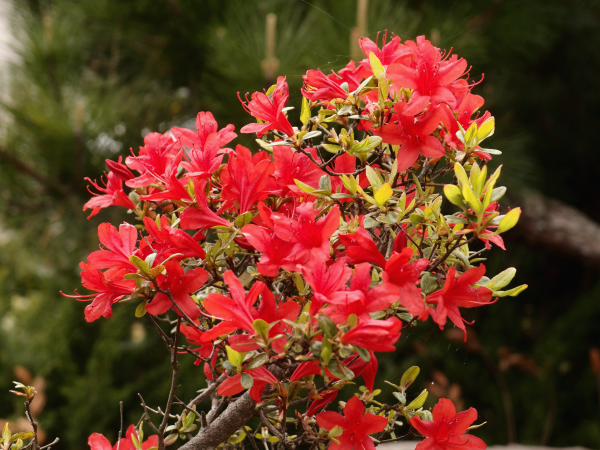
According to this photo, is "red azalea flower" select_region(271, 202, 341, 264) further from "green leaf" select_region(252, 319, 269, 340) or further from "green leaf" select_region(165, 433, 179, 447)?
"green leaf" select_region(165, 433, 179, 447)

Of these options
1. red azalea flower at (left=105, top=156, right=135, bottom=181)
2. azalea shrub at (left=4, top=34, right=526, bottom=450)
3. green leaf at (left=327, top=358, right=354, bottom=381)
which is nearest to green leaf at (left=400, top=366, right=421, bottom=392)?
azalea shrub at (left=4, top=34, right=526, bottom=450)

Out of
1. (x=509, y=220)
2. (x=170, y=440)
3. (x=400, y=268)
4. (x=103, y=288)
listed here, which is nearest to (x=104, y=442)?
(x=170, y=440)

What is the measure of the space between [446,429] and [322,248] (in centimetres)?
26

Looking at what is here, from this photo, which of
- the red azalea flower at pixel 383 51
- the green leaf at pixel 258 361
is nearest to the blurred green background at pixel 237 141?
the red azalea flower at pixel 383 51

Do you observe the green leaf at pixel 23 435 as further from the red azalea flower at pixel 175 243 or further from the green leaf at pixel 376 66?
the green leaf at pixel 376 66

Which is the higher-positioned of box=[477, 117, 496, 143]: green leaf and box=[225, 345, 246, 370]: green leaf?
box=[477, 117, 496, 143]: green leaf

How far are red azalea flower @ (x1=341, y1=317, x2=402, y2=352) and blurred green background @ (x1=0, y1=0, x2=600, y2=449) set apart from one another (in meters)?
1.03

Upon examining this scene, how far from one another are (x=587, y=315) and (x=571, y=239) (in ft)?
1.12

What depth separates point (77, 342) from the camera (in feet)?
7.05

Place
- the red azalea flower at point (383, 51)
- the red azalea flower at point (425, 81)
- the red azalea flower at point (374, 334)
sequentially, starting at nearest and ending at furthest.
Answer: the red azalea flower at point (374, 334) < the red azalea flower at point (425, 81) < the red azalea flower at point (383, 51)

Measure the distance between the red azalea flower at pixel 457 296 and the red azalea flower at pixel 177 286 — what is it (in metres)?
0.24

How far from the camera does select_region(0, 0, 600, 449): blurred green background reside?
5.28 feet

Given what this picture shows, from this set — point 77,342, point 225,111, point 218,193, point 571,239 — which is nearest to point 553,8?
point 571,239

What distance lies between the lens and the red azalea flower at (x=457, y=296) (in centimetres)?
48
